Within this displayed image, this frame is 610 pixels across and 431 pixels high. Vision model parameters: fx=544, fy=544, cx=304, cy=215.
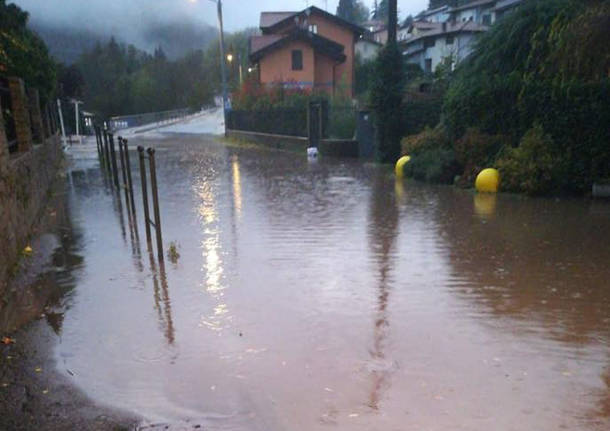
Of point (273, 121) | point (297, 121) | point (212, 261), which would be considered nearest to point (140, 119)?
point (273, 121)

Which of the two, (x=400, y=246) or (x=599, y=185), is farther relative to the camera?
(x=599, y=185)

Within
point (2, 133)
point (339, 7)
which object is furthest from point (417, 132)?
point (339, 7)

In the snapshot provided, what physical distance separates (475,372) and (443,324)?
916mm

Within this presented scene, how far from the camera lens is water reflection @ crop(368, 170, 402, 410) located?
4215 millimetres

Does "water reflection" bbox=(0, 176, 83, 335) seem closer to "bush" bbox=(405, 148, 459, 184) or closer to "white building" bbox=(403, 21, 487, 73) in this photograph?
"bush" bbox=(405, 148, 459, 184)

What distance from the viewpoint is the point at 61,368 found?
14.5 ft

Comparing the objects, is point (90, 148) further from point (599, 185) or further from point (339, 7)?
point (339, 7)

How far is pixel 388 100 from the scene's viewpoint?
18188mm

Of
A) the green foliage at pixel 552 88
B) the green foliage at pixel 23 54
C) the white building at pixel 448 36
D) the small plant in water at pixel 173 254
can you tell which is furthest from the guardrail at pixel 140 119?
the small plant in water at pixel 173 254

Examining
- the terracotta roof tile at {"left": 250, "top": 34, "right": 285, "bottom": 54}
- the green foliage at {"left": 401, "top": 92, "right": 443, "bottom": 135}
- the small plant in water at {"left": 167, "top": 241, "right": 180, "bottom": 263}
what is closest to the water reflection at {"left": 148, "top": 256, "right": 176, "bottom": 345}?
the small plant in water at {"left": 167, "top": 241, "right": 180, "bottom": 263}

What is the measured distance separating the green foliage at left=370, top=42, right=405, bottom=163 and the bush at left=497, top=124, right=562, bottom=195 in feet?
21.0

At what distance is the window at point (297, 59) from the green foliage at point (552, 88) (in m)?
29.3

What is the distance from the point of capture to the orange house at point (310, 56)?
1663 inches

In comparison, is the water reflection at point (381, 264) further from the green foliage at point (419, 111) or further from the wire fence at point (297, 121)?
the wire fence at point (297, 121)
